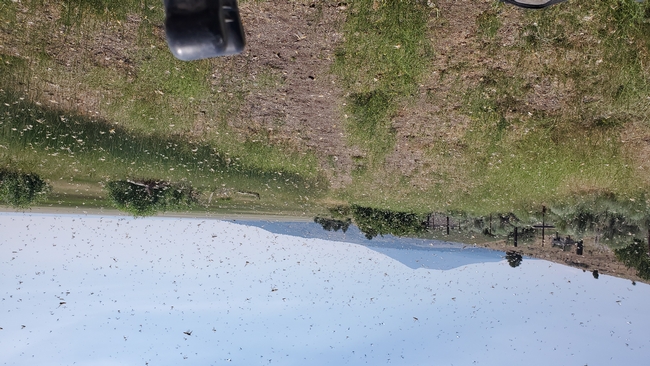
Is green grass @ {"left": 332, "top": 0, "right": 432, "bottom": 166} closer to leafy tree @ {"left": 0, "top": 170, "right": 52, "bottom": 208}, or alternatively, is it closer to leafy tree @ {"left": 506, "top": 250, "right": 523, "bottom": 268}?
leafy tree @ {"left": 506, "top": 250, "right": 523, "bottom": 268}

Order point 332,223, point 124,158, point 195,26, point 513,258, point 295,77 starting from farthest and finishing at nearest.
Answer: point 513,258 → point 332,223 → point 124,158 → point 295,77 → point 195,26

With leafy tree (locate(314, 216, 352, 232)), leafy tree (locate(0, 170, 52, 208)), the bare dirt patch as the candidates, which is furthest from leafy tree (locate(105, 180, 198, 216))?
leafy tree (locate(314, 216, 352, 232))

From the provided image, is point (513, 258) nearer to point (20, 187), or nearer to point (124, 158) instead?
point (124, 158)

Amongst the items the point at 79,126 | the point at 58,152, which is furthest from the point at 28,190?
the point at 79,126

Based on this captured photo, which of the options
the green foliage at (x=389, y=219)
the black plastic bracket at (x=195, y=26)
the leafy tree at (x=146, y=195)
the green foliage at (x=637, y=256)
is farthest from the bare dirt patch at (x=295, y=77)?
the green foliage at (x=637, y=256)

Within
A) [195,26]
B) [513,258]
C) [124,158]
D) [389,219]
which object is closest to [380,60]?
[389,219]

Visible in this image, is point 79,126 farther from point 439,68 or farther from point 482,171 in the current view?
point 482,171
